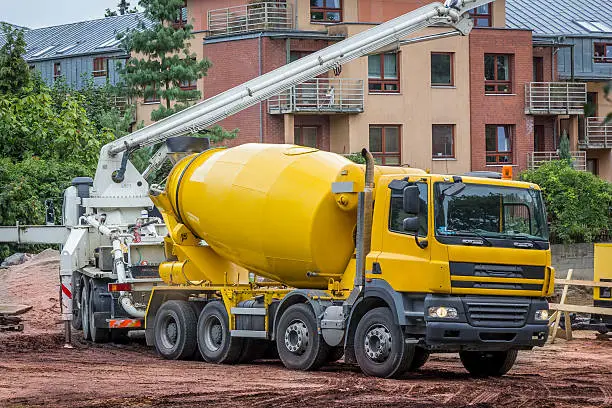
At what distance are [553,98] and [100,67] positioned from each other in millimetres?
25707

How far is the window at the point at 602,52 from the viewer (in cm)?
6462

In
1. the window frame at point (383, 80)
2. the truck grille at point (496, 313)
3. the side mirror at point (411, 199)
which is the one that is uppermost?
the window frame at point (383, 80)

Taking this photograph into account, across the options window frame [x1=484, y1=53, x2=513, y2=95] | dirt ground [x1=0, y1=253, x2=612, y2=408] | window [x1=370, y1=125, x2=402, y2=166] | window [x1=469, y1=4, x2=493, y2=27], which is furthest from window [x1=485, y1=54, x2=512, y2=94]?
dirt ground [x1=0, y1=253, x2=612, y2=408]

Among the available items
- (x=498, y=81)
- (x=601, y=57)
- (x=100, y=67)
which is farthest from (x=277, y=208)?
(x=100, y=67)

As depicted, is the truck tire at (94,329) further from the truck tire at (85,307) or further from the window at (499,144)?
the window at (499,144)

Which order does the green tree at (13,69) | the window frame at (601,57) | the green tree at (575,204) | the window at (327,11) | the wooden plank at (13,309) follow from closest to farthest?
1. the wooden plank at (13,309)
2. the green tree at (13,69)
3. the green tree at (575,204)
4. the window at (327,11)
5. the window frame at (601,57)

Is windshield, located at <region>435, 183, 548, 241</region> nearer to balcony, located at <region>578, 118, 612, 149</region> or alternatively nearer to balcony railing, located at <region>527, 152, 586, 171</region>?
balcony railing, located at <region>527, 152, 586, 171</region>

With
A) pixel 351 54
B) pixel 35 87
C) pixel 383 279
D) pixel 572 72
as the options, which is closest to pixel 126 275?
pixel 351 54

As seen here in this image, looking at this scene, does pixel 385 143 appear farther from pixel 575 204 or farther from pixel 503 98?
pixel 575 204

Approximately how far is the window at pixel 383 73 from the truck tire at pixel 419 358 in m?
36.5

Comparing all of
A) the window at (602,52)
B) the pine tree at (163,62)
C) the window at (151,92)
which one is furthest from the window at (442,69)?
the window at (602,52)

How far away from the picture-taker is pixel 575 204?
53281 millimetres

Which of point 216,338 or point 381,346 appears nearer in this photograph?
point 381,346

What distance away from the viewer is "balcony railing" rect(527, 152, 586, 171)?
58.0 m
